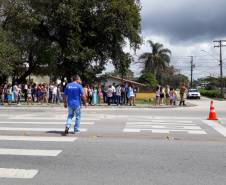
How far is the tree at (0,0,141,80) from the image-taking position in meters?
37.0

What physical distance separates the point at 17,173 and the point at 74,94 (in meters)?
5.18

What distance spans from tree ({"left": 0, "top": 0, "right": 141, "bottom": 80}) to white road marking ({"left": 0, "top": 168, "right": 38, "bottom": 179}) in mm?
29218

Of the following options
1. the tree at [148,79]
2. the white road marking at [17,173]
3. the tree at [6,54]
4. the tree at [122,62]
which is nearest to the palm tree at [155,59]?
the tree at [148,79]

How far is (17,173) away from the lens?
23.7 ft

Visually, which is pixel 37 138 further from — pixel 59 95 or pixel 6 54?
pixel 6 54

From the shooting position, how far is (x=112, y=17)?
37.3 meters

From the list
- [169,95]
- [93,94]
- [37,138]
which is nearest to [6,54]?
[93,94]

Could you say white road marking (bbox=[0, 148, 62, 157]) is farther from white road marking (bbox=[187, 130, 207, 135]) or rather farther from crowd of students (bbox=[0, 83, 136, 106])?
crowd of students (bbox=[0, 83, 136, 106])

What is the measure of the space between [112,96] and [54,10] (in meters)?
11.0

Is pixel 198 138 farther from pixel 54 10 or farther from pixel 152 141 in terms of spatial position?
pixel 54 10

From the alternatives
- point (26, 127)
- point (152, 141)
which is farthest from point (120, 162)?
point (26, 127)

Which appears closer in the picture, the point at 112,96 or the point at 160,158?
the point at 160,158

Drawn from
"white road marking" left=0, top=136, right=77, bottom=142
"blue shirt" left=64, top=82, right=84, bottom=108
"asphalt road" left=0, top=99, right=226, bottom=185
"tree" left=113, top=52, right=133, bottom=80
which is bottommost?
"asphalt road" left=0, top=99, right=226, bottom=185

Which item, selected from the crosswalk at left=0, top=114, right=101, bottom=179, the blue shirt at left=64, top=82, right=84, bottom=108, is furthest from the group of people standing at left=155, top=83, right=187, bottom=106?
the blue shirt at left=64, top=82, right=84, bottom=108
